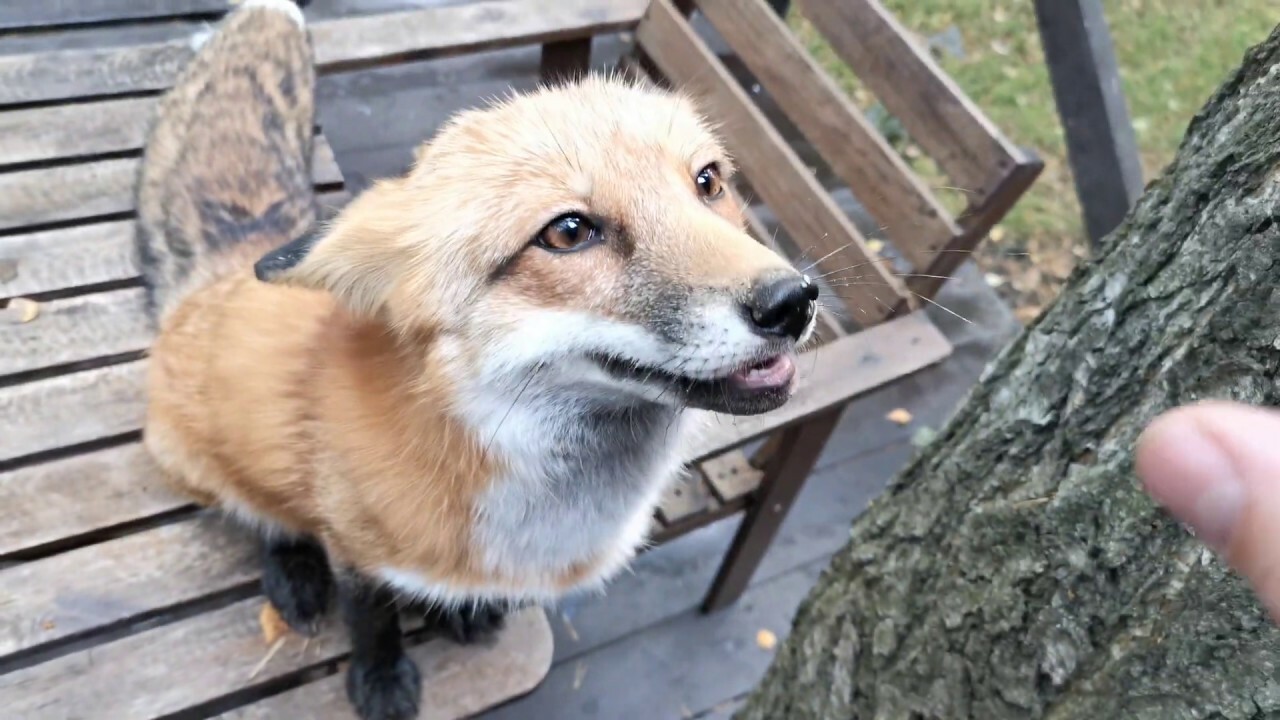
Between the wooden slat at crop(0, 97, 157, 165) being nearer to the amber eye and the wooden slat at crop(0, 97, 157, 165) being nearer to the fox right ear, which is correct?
the fox right ear

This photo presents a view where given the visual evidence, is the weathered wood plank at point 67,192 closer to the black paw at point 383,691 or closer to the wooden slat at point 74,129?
the wooden slat at point 74,129

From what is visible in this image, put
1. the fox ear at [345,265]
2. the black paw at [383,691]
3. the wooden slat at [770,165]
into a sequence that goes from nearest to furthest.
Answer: the fox ear at [345,265]
the black paw at [383,691]
the wooden slat at [770,165]

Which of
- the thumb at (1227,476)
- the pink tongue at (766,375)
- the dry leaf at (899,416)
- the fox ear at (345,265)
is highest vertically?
the thumb at (1227,476)

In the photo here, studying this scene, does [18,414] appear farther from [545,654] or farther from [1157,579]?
[1157,579]

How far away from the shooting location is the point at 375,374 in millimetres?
1458

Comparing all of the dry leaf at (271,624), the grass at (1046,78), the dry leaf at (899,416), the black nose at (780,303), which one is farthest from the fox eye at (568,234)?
the grass at (1046,78)

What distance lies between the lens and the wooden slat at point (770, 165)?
82.2 inches

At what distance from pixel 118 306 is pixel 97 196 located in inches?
13.4

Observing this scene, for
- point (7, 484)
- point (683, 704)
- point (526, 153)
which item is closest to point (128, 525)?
point (7, 484)

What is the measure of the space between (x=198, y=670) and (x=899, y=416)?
8.31 feet

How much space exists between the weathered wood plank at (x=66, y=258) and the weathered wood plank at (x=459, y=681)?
1.12 m

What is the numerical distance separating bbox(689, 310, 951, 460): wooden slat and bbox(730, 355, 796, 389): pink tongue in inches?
22.8

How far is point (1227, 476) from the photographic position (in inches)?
19.3

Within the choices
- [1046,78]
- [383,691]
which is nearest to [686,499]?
[383,691]
